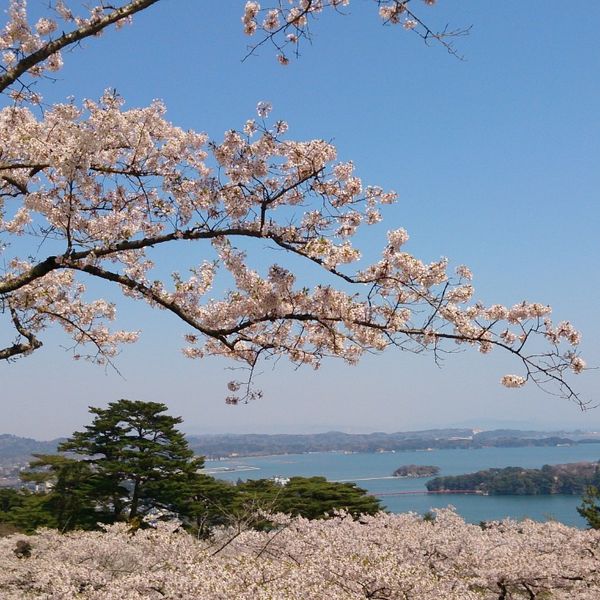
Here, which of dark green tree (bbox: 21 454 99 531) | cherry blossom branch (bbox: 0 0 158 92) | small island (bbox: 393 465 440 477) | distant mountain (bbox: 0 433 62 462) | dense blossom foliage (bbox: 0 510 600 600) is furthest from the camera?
distant mountain (bbox: 0 433 62 462)

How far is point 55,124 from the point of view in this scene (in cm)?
466

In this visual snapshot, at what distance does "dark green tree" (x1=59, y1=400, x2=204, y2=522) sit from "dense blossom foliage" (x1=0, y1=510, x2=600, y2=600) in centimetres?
549

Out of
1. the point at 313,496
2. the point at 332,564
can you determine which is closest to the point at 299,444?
the point at 313,496

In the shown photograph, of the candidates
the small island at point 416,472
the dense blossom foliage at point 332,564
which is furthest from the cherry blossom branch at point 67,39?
the small island at point 416,472

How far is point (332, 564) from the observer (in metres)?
5.69

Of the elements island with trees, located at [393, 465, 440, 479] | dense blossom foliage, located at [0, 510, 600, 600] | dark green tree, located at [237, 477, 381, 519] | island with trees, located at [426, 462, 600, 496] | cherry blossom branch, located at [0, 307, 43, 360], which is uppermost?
cherry blossom branch, located at [0, 307, 43, 360]

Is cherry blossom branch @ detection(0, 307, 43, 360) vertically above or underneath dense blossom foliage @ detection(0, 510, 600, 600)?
above

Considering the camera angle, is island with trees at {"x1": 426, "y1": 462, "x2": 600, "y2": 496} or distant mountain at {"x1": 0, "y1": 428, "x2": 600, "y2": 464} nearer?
island with trees at {"x1": 426, "y1": 462, "x2": 600, "y2": 496}

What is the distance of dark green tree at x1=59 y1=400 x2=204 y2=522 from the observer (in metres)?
18.1

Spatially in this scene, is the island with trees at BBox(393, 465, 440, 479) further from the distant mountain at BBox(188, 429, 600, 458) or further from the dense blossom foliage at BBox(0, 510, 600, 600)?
the dense blossom foliage at BBox(0, 510, 600, 600)

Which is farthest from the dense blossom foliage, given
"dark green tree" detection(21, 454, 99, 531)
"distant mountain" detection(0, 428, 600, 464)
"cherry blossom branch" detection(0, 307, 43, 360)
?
"distant mountain" detection(0, 428, 600, 464)

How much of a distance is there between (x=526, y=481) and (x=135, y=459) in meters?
52.2

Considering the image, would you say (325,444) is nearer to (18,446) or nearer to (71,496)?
(18,446)

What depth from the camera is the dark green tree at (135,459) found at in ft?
59.3
